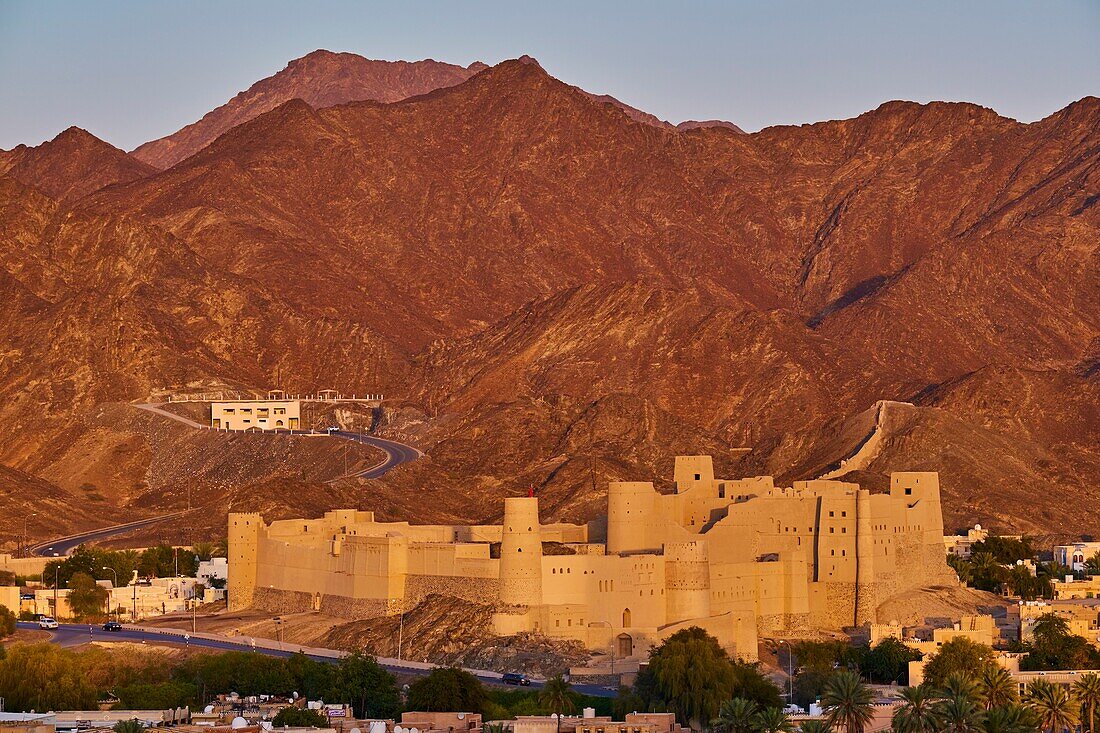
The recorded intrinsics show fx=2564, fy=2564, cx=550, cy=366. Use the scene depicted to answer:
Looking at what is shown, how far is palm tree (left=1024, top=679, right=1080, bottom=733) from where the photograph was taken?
99.7 meters

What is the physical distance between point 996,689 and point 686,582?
102 ft

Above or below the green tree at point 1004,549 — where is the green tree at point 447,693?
below

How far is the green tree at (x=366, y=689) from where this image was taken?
10869 cm

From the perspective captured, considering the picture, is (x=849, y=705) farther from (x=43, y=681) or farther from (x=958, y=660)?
(x=43, y=681)

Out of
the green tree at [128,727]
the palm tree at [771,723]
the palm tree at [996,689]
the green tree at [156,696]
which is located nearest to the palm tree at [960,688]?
Result: the palm tree at [996,689]

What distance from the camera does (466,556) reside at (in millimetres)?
136000

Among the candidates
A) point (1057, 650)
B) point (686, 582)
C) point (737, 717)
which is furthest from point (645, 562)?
point (737, 717)

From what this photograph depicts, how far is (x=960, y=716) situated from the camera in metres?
91.5

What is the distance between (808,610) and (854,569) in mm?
4104

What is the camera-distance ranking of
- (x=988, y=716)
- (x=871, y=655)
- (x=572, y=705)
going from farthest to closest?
(x=871, y=655)
(x=572, y=705)
(x=988, y=716)

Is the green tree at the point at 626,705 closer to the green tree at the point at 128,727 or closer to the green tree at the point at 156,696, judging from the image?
the green tree at the point at 156,696

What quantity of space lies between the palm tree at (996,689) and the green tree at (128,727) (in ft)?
109

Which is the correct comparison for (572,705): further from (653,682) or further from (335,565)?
(335,565)

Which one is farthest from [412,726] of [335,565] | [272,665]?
[335,565]
